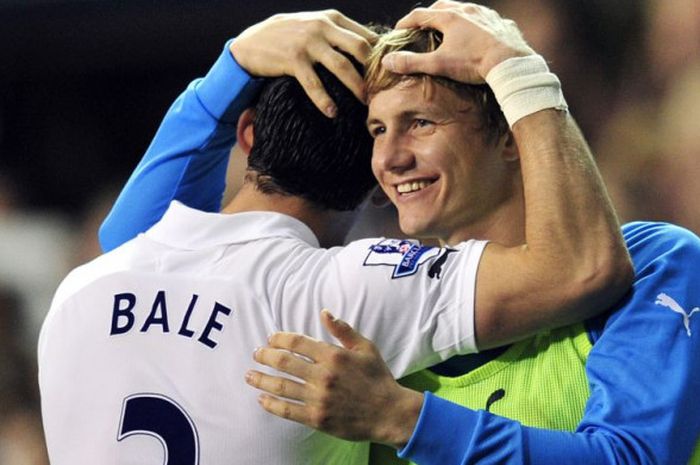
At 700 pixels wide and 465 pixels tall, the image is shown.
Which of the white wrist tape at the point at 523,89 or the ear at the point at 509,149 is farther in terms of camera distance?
the ear at the point at 509,149

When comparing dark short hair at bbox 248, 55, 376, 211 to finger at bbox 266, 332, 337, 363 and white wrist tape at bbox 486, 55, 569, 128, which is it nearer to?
white wrist tape at bbox 486, 55, 569, 128

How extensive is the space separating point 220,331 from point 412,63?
64 cm

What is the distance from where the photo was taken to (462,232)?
2.46 m

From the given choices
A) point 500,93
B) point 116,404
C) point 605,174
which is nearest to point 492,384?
point 500,93

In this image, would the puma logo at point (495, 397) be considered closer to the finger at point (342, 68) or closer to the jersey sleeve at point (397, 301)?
the jersey sleeve at point (397, 301)

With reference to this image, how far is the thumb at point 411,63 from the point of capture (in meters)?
2.27

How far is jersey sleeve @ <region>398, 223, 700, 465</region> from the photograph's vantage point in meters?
1.95

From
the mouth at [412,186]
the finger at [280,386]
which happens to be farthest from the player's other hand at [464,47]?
the finger at [280,386]

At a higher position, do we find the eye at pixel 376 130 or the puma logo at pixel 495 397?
the eye at pixel 376 130

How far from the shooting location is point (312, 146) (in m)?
2.32

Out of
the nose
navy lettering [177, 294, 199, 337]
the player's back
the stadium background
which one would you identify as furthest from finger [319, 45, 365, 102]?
the stadium background

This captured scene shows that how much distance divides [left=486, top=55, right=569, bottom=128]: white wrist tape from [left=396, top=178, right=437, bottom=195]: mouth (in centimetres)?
28

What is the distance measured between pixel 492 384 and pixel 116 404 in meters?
0.69

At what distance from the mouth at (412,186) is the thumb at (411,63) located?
222 mm
